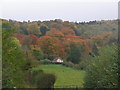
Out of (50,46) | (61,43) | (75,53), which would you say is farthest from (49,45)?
(75,53)

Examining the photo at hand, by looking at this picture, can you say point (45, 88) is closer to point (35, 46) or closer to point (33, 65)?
point (33, 65)

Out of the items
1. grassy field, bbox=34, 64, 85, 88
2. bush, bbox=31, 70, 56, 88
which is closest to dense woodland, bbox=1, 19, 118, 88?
bush, bbox=31, 70, 56, 88

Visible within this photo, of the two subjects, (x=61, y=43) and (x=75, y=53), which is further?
(x=61, y=43)

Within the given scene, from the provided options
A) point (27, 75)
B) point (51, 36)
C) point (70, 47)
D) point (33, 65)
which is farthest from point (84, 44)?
point (27, 75)

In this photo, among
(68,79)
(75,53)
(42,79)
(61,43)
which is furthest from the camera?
(61,43)

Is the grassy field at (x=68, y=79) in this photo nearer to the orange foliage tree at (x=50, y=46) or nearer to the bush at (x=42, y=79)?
the bush at (x=42, y=79)

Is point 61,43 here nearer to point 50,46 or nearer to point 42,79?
point 50,46

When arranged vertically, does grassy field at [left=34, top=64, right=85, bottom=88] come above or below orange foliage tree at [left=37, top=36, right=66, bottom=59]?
below

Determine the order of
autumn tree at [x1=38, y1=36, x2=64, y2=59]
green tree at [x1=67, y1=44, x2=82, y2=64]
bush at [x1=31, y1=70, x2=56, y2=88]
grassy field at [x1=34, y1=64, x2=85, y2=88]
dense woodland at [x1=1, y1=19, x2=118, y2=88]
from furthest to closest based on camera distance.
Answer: autumn tree at [x1=38, y1=36, x2=64, y2=59], green tree at [x1=67, y1=44, x2=82, y2=64], grassy field at [x1=34, y1=64, x2=85, y2=88], dense woodland at [x1=1, y1=19, x2=118, y2=88], bush at [x1=31, y1=70, x2=56, y2=88]

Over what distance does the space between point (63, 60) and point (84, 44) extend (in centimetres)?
702

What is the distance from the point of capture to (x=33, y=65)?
38.7 meters

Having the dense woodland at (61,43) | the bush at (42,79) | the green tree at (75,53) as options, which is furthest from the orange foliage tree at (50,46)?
the bush at (42,79)

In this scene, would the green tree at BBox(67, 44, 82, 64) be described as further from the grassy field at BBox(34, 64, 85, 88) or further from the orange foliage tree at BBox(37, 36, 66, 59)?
the grassy field at BBox(34, 64, 85, 88)

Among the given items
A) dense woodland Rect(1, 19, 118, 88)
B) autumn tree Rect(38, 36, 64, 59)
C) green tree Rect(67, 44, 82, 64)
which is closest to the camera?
dense woodland Rect(1, 19, 118, 88)
